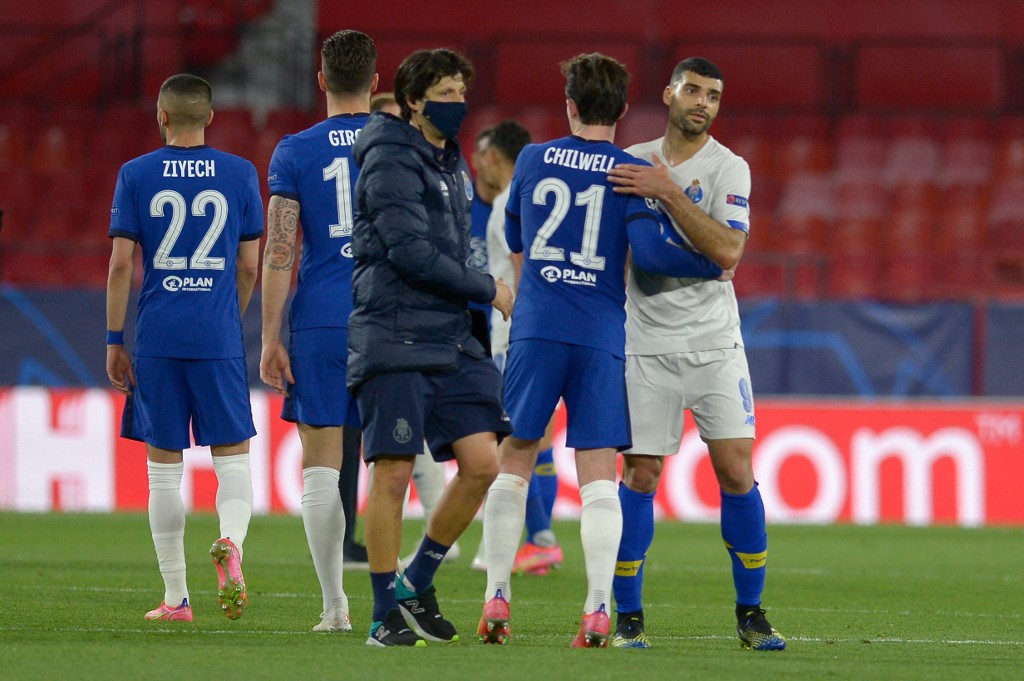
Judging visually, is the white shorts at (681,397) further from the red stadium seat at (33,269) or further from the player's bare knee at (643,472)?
the red stadium seat at (33,269)

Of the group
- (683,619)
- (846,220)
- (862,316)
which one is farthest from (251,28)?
(683,619)

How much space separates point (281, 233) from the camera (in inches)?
224

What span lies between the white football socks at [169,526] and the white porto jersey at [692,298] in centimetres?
188

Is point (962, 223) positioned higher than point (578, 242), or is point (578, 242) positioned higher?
point (962, 223)

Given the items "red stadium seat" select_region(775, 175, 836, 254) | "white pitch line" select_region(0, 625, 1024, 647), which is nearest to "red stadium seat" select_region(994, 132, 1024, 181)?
"red stadium seat" select_region(775, 175, 836, 254)

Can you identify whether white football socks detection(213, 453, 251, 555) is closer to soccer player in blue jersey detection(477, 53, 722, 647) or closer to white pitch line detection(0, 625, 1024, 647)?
white pitch line detection(0, 625, 1024, 647)

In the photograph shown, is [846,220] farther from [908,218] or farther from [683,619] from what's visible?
[683,619]

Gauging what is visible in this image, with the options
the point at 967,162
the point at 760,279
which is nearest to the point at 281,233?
the point at 760,279

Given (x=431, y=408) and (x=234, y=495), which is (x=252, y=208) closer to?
(x=234, y=495)

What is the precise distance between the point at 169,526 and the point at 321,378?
0.93 metres

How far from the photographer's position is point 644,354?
18.4 feet

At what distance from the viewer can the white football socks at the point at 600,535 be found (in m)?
5.11

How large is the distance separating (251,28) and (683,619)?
45.2 feet

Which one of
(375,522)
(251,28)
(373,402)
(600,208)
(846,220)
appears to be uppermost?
(251,28)
